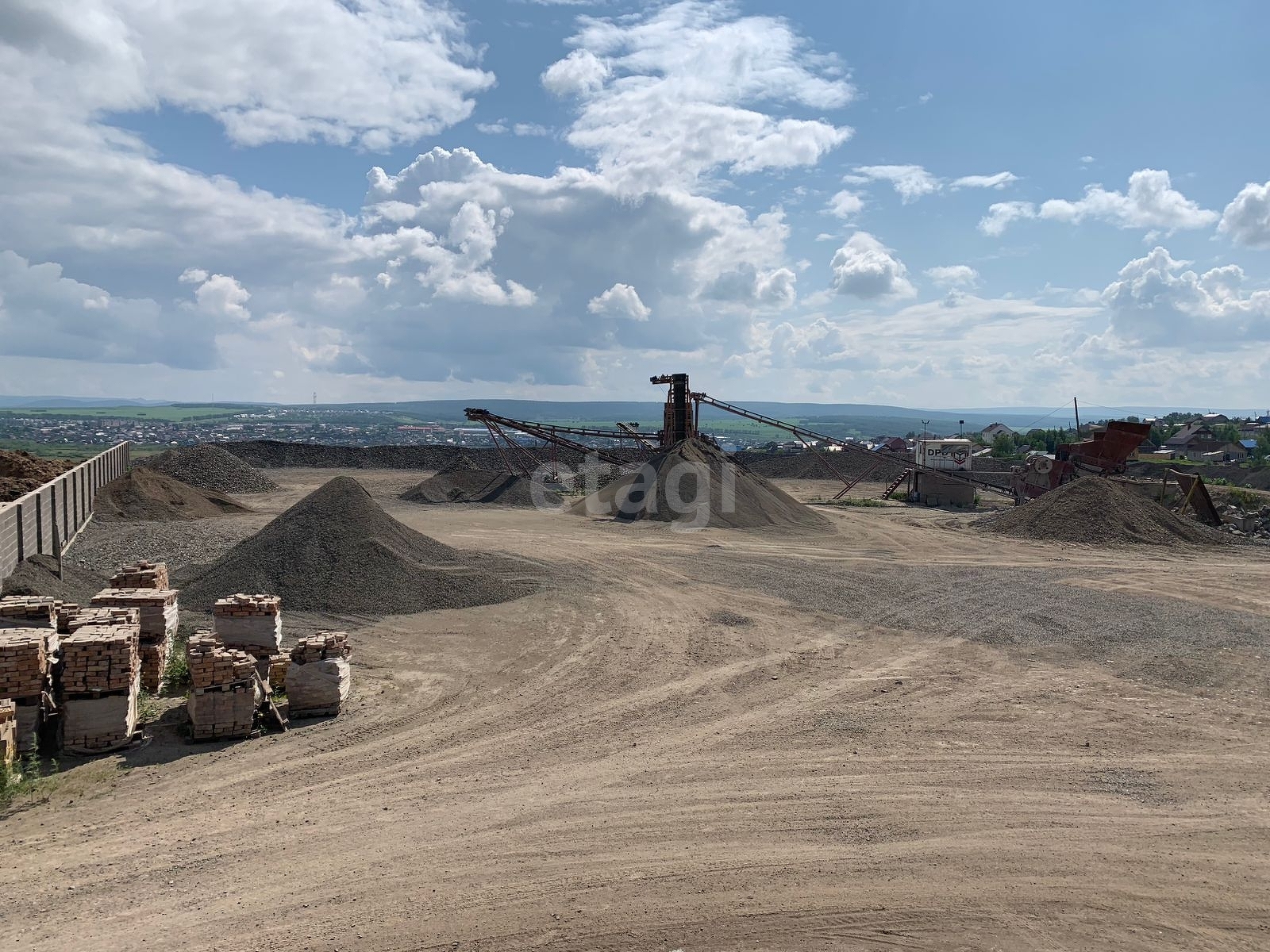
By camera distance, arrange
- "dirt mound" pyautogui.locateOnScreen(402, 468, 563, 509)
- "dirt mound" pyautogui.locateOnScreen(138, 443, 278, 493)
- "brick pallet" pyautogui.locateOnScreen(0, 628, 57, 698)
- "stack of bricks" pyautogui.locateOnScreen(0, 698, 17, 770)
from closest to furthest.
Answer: "stack of bricks" pyautogui.locateOnScreen(0, 698, 17, 770) → "brick pallet" pyautogui.locateOnScreen(0, 628, 57, 698) → "dirt mound" pyautogui.locateOnScreen(402, 468, 563, 509) → "dirt mound" pyautogui.locateOnScreen(138, 443, 278, 493)

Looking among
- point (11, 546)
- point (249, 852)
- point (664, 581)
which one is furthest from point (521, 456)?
point (249, 852)

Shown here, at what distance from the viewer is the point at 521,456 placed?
160 feet

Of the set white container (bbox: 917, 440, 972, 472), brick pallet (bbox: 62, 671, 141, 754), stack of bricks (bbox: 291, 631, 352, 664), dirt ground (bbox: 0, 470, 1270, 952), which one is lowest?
dirt ground (bbox: 0, 470, 1270, 952)

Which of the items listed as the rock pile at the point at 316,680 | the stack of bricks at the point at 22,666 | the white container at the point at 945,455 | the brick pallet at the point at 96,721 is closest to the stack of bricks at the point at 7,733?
the stack of bricks at the point at 22,666

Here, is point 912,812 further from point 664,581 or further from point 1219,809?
point 664,581

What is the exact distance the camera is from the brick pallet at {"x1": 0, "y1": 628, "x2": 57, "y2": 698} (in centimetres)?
852

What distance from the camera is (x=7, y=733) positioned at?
8.14 meters

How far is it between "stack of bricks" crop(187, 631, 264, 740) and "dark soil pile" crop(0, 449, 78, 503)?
1678 cm

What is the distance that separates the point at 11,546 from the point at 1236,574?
95.4 feet

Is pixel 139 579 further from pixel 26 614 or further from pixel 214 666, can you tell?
pixel 214 666

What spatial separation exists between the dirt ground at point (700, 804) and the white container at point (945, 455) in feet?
105
